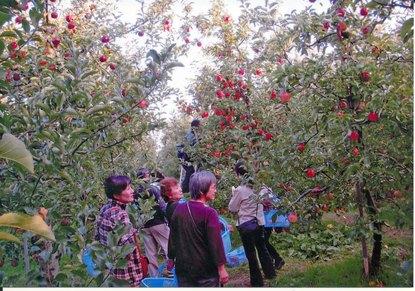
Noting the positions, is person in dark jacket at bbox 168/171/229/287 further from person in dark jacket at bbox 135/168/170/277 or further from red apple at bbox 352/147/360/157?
person in dark jacket at bbox 135/168/170/277

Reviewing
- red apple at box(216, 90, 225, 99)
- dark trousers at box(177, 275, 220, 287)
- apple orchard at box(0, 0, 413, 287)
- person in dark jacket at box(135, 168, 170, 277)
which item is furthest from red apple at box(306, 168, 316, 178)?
red apple at box(216, 90, 225, 99)

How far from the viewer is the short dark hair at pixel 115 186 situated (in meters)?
2.04

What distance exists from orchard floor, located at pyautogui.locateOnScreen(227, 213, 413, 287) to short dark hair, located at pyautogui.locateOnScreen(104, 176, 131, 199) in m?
1.28

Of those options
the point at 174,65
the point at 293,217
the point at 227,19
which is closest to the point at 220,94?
the point at 227,19

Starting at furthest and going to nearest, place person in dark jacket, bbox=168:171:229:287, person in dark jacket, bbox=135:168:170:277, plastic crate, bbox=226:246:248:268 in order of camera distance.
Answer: plastic crate, bbox=226:246:248:268, person in dark jacket, bbox=135:168:170:277, person in dark jacket, bbox=168:171:229:287

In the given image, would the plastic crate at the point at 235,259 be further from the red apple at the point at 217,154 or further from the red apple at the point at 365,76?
the red apple at the point at 365,76

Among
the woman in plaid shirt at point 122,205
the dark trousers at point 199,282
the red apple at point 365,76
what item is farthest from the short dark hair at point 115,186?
the red apple at point 365,76

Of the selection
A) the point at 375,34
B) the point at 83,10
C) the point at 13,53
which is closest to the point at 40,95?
the point at 13,53

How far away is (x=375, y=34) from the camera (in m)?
2.09

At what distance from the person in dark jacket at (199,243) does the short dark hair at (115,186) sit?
33 cm

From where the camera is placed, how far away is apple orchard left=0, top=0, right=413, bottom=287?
1.32 metres

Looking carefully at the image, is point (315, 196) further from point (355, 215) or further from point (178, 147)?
point (178, 147)

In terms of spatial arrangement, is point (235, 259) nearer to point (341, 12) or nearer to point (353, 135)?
point (353, 135)

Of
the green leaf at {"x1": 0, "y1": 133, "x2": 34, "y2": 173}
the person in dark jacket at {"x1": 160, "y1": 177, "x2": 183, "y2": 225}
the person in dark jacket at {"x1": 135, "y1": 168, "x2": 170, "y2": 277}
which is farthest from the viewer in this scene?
the person in dark jacket at {"x1": 135, "y1": 168, "x2": 170, "y2": 277}
